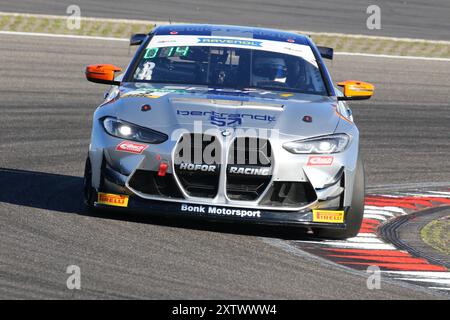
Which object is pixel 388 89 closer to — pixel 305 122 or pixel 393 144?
pixel 393 144

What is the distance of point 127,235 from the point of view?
7.85m

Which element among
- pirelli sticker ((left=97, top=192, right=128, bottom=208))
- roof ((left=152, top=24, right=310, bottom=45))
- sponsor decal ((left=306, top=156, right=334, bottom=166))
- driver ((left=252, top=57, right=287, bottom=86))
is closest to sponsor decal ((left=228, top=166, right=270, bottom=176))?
sponsor decal ((left=306, top=156, right=334, bottom=166))

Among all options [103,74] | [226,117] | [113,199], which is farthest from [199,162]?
[103,74]

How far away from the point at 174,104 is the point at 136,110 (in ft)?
0.87

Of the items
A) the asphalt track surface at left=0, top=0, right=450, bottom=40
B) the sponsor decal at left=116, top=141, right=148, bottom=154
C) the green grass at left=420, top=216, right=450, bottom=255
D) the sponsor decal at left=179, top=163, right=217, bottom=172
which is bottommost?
the asphalt track surface at left=0, top=0, right=450, bottom=40

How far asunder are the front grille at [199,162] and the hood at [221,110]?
0.12m

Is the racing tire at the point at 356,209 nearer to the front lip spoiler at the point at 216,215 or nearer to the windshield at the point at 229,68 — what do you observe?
the front lip spoiler at the point at 216,215

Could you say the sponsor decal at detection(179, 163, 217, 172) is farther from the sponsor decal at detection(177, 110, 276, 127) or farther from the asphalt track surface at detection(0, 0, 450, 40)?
the asphalt track surface at detection(0, 0, 450, 40)

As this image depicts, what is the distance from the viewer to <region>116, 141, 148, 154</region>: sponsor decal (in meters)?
8.02

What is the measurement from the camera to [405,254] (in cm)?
837

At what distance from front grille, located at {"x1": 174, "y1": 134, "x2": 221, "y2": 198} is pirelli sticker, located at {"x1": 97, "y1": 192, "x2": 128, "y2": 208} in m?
0.42

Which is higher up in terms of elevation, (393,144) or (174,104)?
(174,104)

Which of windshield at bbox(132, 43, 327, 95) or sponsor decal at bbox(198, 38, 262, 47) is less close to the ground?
sponsor decal at bbox(198, 38, 262, 47)
